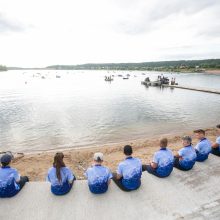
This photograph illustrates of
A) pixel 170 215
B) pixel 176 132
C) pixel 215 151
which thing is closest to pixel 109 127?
pixel 176 132

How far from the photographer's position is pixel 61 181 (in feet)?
18.6

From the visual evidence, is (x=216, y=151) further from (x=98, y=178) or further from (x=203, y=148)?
(x=98, y=178)

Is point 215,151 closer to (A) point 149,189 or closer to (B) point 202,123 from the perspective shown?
(A) point 149,189

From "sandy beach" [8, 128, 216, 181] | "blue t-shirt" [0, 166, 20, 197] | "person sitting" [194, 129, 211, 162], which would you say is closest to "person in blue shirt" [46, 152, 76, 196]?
"blue t-shirt" [0, 166, 20, 197]

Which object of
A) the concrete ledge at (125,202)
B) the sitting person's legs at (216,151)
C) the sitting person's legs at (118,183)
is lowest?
the sitting person's legs at (216,151)

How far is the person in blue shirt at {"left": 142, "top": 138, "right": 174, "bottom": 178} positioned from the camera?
649 cm

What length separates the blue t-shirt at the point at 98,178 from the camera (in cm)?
568

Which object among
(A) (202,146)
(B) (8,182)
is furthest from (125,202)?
(A) (202,146)

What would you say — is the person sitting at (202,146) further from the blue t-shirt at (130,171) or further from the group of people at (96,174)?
the blue t-shirt at (130,171)

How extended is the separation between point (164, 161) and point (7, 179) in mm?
4187

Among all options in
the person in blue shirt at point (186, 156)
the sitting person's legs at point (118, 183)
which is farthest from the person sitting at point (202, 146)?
the sitting person's legs at point (118, 183)

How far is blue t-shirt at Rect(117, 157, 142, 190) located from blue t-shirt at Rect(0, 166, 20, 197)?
8.76 ft

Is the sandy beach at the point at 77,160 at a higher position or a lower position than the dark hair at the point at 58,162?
lower

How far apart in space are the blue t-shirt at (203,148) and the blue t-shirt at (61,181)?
450 centimetres
